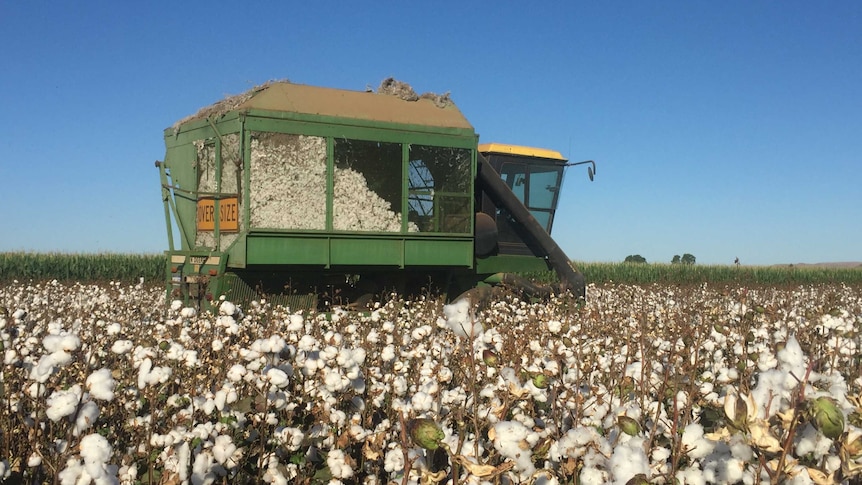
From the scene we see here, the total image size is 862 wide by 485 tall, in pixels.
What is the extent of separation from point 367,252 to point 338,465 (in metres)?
7.54

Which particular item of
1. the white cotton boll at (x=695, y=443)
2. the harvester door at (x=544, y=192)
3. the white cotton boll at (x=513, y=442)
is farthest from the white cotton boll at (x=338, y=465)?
the harvester door at (x=544, y=192)

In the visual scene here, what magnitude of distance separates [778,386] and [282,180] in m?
8.72

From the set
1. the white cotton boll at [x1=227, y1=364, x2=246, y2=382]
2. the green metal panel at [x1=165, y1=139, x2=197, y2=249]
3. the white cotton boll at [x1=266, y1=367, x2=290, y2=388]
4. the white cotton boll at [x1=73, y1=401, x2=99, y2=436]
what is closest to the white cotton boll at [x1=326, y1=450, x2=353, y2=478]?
the white cotton boll at [x1=266, y1=367, x2=290, y2=388]

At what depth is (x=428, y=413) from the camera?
8.95 feet

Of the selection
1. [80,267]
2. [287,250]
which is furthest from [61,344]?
[80,267]

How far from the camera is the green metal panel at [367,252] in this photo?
10250mm

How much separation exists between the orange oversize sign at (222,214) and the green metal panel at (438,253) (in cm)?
227

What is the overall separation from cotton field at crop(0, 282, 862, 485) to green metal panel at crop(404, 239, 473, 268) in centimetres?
557

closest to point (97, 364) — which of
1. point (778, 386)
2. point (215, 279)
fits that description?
point (778, 386)

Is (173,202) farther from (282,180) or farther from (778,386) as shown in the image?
(778,386)

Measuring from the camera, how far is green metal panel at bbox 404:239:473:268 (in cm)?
1082

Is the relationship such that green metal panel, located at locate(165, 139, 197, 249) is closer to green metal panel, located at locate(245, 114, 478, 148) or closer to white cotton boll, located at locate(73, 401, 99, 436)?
green metal panel, located at locate(245, 114, 478, 148)

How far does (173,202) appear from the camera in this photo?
11688 millimetres

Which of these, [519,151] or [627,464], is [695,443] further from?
[519,151]
